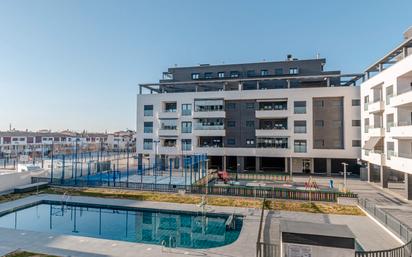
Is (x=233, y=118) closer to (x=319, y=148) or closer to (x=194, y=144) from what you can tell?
(x=194, y=144)

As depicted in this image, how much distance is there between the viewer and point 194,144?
140ft

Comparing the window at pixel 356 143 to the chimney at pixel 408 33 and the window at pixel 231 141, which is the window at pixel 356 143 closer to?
the chimney at pixel 408 33

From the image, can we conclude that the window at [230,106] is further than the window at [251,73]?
No

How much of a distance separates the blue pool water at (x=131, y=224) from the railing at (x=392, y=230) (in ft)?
24.9

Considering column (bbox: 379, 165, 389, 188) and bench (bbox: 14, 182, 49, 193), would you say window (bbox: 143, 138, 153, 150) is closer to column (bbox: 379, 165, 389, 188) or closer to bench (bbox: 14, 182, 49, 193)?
bench (bbox: 14, 182, 49, 193)

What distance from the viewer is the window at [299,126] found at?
A: 39.0 metres

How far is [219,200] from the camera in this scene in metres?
23.5

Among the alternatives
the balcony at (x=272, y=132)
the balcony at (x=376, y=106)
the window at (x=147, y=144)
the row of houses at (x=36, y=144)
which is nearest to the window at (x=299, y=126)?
the balcony at (x=272, y=132)

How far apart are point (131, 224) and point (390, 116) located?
28.2 m

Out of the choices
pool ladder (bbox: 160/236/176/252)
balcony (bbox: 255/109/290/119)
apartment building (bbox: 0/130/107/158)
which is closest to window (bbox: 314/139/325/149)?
balcony (bbox: 255/109/290/119)

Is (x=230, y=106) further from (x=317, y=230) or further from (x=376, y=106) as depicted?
(x=317, y=230)

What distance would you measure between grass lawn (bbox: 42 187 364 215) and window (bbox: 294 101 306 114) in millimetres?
19542

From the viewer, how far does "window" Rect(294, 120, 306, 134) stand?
39.0m

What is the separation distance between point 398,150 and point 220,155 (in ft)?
78.0
